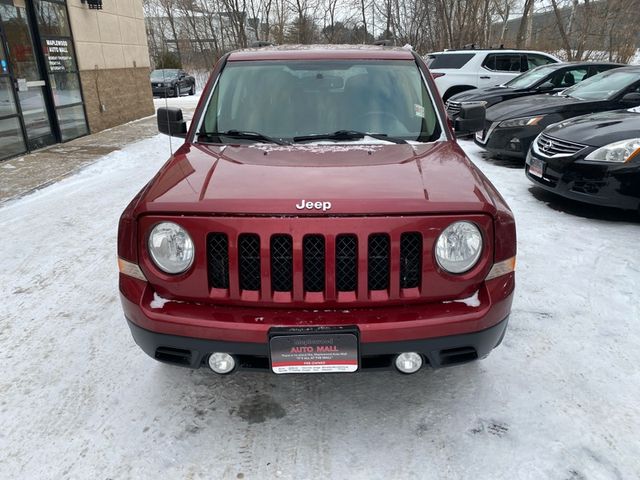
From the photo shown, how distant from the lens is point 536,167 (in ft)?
20.4

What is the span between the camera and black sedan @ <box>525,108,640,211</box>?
5199 mm

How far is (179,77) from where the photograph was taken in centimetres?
2500

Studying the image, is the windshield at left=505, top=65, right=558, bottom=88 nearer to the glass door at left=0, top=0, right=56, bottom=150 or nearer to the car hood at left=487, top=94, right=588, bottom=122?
the car hood at left=487, top=94, right=588, bottom=122

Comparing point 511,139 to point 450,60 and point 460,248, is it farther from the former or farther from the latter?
point 450,60

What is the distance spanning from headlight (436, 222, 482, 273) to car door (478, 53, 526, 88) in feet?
42.3

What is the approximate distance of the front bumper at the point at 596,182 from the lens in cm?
518

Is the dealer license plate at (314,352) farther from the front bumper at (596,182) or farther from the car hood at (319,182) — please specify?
the front bumper at (596,182)

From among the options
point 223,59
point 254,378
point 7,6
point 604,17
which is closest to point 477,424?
point 254,378

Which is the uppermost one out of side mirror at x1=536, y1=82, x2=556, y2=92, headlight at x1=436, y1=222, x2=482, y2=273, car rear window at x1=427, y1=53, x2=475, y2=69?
car rear window at x1=427, y1=53, x2=475, y2=69

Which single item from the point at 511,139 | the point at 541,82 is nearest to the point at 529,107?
the point at 511,139

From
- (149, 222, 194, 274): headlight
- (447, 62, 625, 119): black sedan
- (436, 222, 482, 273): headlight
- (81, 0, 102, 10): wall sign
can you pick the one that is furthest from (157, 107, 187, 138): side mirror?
(81, 0, 102, 10): wall sign

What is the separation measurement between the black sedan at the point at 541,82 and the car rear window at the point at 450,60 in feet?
9.29

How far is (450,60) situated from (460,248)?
44.1 ft

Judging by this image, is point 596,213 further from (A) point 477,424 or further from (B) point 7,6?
(B) point 7,6
